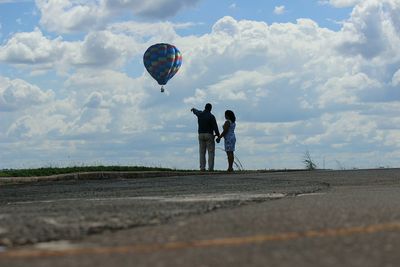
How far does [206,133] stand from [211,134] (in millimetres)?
161

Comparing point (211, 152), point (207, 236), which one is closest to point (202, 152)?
point (211, 152)

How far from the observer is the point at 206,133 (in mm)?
24938

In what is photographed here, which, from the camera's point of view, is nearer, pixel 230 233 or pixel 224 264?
pixel 224 264

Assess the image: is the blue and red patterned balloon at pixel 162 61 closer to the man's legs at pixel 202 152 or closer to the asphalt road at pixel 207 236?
the man's legs at pixel 202 152

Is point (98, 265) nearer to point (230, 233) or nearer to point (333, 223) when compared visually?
point (230, 233)

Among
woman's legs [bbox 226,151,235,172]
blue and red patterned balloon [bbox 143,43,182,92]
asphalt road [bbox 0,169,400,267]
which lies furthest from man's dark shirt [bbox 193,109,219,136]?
asphalt road [bbox 0,169,400,267]

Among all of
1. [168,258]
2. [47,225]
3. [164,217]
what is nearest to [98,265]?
[168,258]

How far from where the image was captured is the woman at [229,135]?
25.2 m

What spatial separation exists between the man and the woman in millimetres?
A: 301

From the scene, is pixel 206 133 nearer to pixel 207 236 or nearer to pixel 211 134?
pixel 211 134

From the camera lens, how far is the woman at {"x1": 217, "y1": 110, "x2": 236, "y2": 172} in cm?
2516

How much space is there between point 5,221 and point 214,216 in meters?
1.73

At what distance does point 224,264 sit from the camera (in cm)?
416

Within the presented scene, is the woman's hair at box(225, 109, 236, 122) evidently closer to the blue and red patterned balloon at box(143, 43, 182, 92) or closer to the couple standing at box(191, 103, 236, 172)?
the couple standing at box(191, 103, 236, 172)
